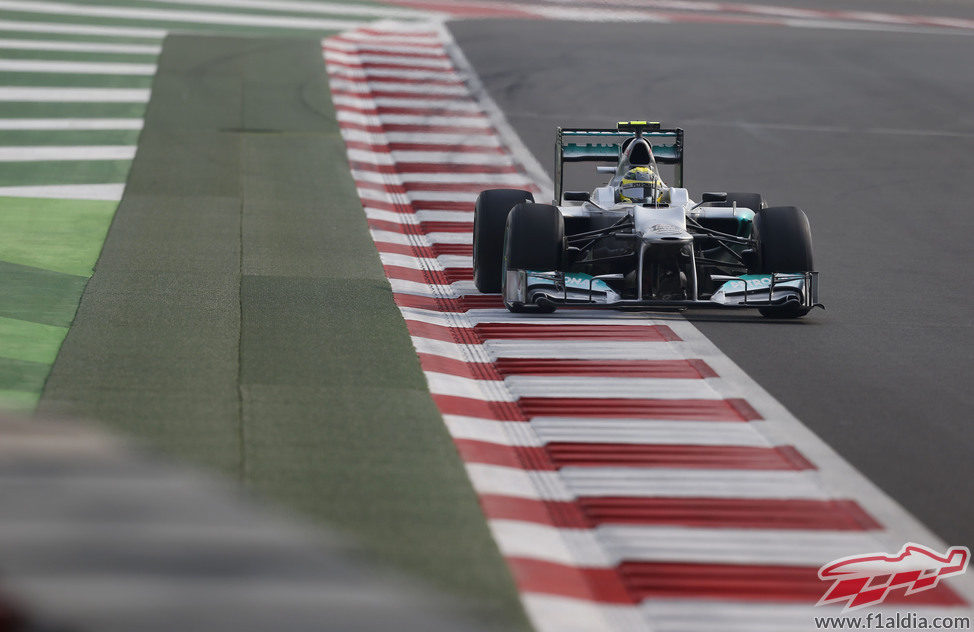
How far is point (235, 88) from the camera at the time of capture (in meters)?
23.0

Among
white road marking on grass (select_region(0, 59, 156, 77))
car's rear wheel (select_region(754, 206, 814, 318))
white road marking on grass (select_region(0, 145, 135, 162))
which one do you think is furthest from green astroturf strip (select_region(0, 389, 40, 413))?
white road marking on grass (select_region(0, 59, 156, 77))

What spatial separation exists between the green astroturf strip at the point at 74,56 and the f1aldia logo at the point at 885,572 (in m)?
20.6

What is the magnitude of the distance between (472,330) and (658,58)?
56.5 feet

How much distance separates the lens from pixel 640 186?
12.2m

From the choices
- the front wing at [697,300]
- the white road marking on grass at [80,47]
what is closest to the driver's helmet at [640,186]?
the front wing at [697,300]

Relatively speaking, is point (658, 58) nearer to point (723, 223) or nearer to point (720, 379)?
point (723, 223)

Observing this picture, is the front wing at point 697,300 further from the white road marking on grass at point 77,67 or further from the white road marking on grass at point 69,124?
the white road marking on grass at point 77,67

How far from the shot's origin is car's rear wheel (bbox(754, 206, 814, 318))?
11508mm

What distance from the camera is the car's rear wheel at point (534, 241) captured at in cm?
1139

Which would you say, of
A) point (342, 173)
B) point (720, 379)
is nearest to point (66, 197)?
point (342, 173)

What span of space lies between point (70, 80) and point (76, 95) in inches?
47.8

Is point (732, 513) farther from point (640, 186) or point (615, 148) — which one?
point (615, 148)

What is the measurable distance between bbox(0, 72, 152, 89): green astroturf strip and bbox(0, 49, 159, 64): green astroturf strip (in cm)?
125

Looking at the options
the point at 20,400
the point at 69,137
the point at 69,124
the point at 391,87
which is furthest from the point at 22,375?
the point at 391,87
